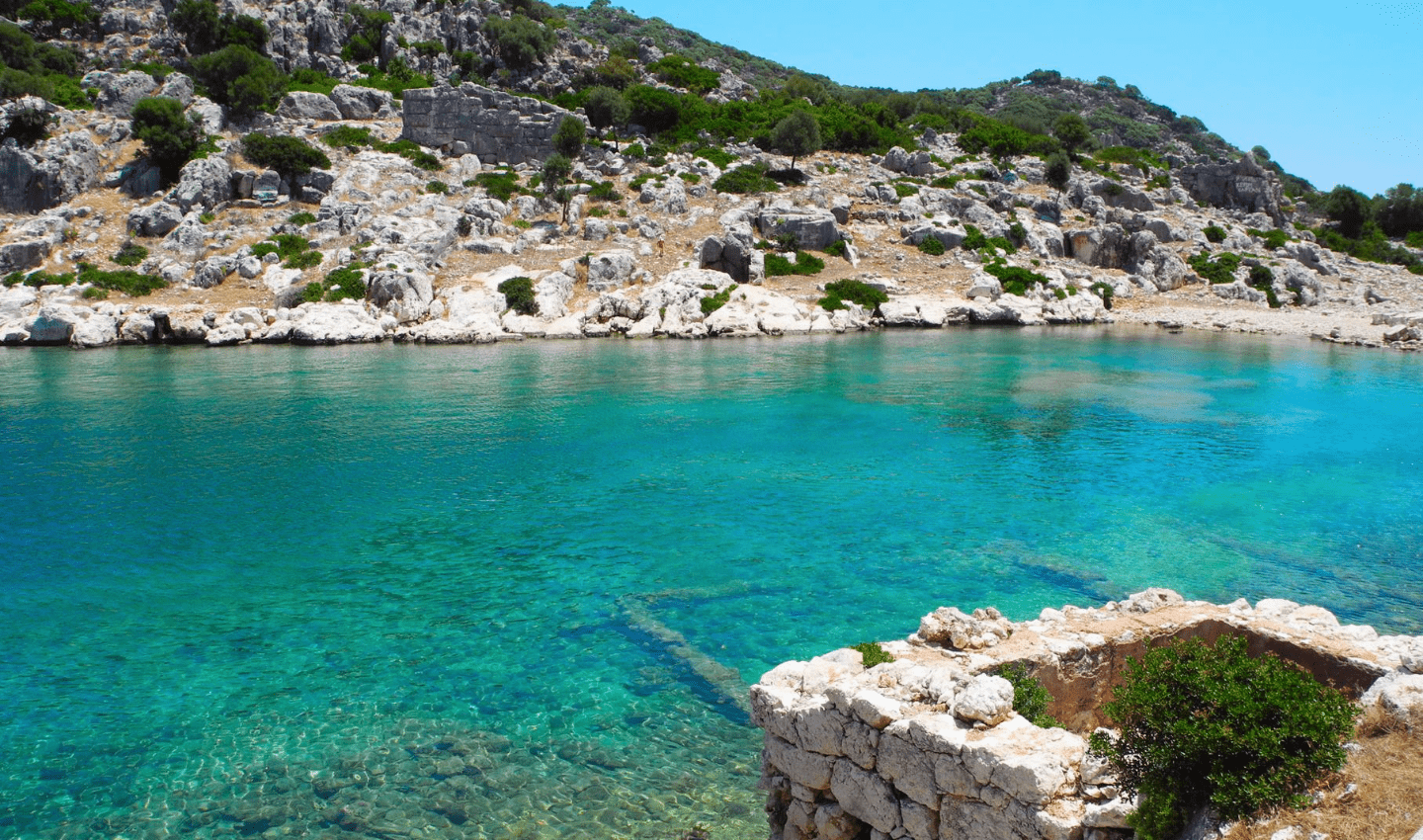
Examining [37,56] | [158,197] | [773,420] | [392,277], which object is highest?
[37,56]

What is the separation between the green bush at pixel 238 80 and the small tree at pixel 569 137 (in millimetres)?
25385

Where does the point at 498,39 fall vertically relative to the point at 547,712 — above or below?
above

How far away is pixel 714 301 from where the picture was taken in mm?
56531

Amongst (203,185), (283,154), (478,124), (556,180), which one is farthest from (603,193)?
(203,185)

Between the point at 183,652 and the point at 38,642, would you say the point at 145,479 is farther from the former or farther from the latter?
the point at 183,652

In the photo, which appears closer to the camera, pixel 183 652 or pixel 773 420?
pixel 183 652

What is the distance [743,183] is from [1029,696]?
67.7 m

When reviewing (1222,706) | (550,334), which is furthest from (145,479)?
(550,334)

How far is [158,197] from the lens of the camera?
59.6 meters

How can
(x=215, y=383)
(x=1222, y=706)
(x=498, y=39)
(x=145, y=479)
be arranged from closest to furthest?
(x=1222, y=706) → (x=145, y=479) → (x=215, y=383) → (x=498, y=39)

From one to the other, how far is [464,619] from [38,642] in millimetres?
6462

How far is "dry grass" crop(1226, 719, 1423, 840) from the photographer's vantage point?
207 inches

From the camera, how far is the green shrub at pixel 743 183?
71375 millimetres

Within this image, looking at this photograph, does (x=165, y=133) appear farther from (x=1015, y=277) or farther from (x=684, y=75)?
(x=1015, y=277)
